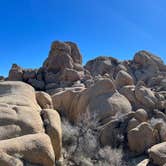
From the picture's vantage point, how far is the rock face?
12164mm

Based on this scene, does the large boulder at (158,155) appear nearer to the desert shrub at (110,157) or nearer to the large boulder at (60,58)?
the desert shrub at (110,157)

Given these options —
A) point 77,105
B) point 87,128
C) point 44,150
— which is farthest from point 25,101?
point 77,105

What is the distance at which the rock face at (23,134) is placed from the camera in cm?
1216

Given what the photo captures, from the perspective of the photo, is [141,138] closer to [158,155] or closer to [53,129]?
[158,155]

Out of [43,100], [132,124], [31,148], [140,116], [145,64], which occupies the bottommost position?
[31,148]

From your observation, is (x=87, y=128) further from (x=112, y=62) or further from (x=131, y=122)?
(x=112, y=62)

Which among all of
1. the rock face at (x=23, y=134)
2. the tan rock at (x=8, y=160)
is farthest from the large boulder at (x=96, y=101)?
the tan rock at (x=8, y=160)

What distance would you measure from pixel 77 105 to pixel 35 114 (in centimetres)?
1530

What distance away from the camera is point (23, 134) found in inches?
550

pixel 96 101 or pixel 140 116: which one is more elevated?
pixel 96 101

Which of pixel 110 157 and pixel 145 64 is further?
pixel 145 64

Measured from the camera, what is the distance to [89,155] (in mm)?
20906

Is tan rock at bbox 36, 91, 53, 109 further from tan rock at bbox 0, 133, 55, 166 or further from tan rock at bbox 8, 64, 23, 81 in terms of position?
tan rock at bbox 8, 64, 23, 81

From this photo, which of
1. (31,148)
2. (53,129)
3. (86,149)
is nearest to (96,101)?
(86,149)
